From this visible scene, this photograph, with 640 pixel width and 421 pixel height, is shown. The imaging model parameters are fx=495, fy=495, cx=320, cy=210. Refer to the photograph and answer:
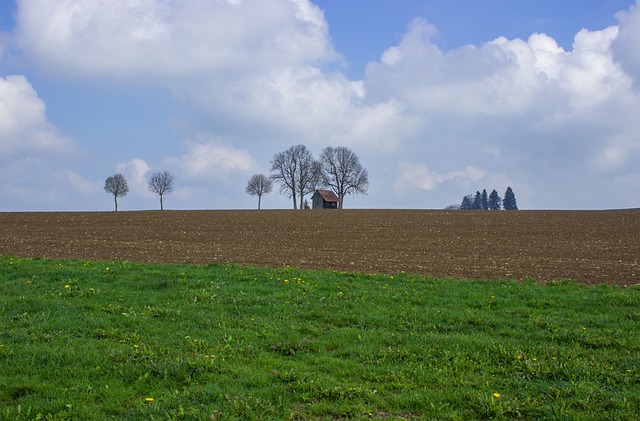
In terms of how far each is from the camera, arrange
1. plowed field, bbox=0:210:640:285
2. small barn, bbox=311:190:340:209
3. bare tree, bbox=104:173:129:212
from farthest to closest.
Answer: small barn, bbox=311:190:340:209, bare tree, bbox=104:173:129:212, plowed field, bbox=0:210:640:285

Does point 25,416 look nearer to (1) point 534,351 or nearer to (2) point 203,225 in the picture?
(1) point 534,351

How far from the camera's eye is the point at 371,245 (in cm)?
2603

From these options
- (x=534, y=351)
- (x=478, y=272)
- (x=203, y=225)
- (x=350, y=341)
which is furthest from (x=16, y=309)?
(x=203, y=225)

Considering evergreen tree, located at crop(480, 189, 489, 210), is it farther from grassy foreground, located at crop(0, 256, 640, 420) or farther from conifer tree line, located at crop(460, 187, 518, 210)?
grassy foreground, located at crop(0, 256, 640, 420)

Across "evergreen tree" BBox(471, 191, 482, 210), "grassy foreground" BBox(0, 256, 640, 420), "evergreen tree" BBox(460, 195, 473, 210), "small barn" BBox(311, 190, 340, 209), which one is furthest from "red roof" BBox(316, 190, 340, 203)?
"grassy foreground" BBox(0, 256, 640, 420)

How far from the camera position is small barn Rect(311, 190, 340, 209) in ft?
311

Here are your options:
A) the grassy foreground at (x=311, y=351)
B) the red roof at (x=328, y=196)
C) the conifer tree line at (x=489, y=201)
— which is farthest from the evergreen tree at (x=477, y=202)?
the grassy foreground at (x=311, y=351)

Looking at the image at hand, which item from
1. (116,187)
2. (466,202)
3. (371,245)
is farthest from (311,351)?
(466,202)

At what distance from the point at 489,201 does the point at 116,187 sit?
99.3 metres

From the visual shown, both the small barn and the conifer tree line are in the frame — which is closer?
the small barn

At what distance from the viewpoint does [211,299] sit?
1059 centimetres

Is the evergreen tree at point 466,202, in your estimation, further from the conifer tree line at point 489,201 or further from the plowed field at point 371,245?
the plowed field at point 371,245

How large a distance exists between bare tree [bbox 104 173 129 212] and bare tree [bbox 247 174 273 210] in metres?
21.5

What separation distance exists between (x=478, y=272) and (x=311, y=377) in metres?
11.5
